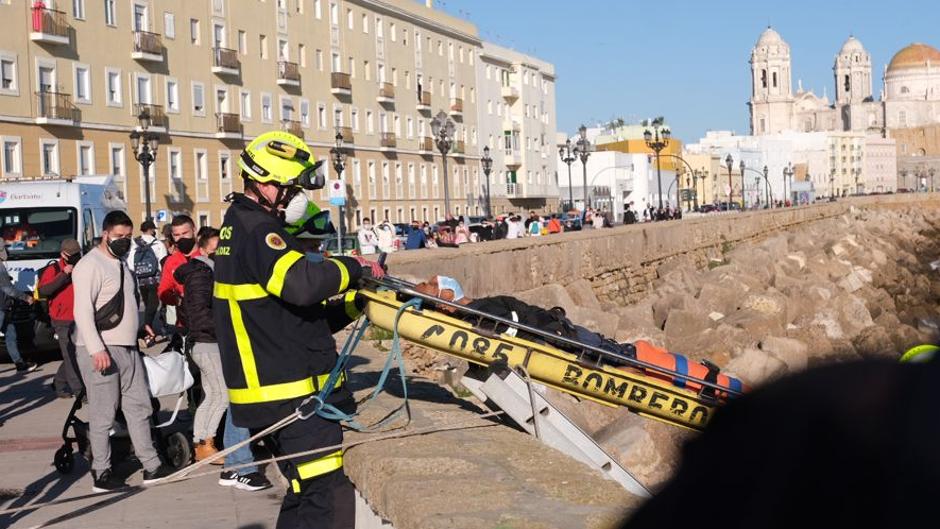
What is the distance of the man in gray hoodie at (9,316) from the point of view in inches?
595

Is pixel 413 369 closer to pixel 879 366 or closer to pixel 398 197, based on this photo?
pixel 879 366

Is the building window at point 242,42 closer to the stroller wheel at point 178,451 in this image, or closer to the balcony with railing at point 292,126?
the balcony with railing at point 292,126

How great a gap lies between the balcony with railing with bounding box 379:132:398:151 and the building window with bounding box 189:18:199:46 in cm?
1809

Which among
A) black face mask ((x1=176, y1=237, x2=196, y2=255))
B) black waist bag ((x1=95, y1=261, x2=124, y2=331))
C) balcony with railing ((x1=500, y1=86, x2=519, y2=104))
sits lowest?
black waist bag ((x1=95, y1=261, x2=124, y2=331))

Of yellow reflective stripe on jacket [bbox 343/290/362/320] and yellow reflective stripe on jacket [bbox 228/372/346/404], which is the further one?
yellow reflective stripe on jacket [bbox 343/290/362/320]

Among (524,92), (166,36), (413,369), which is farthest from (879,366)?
(524,92)

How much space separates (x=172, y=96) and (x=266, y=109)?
7823 mm

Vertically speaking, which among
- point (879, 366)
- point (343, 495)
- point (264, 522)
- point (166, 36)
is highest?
point (166, 36)

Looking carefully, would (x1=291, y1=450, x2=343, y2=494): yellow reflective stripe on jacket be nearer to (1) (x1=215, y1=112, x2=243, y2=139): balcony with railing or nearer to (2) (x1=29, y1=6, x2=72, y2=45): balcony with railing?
(2) (x1=29, y1=6, x2=72, y2=45): balcony with railing

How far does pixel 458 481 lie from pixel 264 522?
Result: 231cm

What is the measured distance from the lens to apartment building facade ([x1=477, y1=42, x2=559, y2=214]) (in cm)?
8556

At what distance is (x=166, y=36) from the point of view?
49938 mm

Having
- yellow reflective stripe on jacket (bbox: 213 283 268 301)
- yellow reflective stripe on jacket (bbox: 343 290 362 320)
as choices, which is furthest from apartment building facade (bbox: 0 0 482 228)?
yellow reflective stripe on jacket (bbox: 213 283 268 301)

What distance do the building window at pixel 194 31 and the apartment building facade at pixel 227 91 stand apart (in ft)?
0.27
